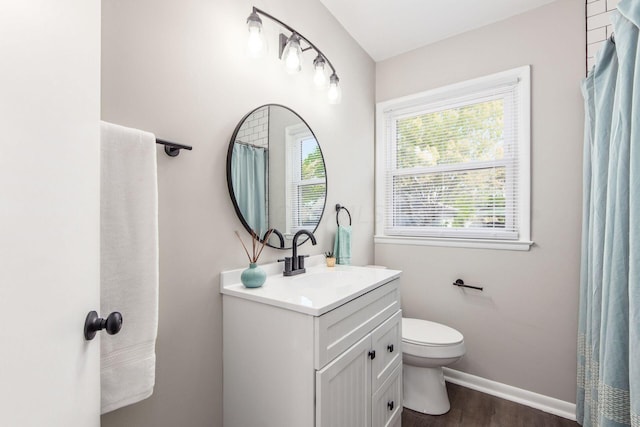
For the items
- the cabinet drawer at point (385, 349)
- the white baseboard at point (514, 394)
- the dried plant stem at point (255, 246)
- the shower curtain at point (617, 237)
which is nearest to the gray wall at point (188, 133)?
the dried plant stem at point (255, 246)

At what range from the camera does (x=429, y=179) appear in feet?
7.57

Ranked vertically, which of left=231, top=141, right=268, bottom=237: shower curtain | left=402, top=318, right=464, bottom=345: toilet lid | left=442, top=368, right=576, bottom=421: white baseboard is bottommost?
left=442, top=368, right=576, bottom=421: white baseboard

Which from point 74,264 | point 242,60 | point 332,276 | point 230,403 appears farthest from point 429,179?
point 74,264

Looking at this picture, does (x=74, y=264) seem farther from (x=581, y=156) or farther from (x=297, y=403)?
(x=581, y=156)

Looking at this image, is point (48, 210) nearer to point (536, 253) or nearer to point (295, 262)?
point (295, 262)

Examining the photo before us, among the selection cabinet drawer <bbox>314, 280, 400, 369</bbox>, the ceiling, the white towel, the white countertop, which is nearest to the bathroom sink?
the white countertop

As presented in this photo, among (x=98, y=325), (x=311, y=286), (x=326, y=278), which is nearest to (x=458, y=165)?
(x=326, y=278)

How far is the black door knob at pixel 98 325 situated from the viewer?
2.15ft

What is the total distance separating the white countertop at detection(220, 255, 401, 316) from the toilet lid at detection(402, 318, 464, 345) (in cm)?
54

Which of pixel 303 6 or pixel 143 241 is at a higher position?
pixel 303 6

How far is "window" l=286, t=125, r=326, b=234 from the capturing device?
1596 mm

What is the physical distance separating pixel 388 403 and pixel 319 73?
1794mm

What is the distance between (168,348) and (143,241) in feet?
1.49

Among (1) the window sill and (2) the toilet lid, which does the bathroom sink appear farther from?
(1) the window sill
